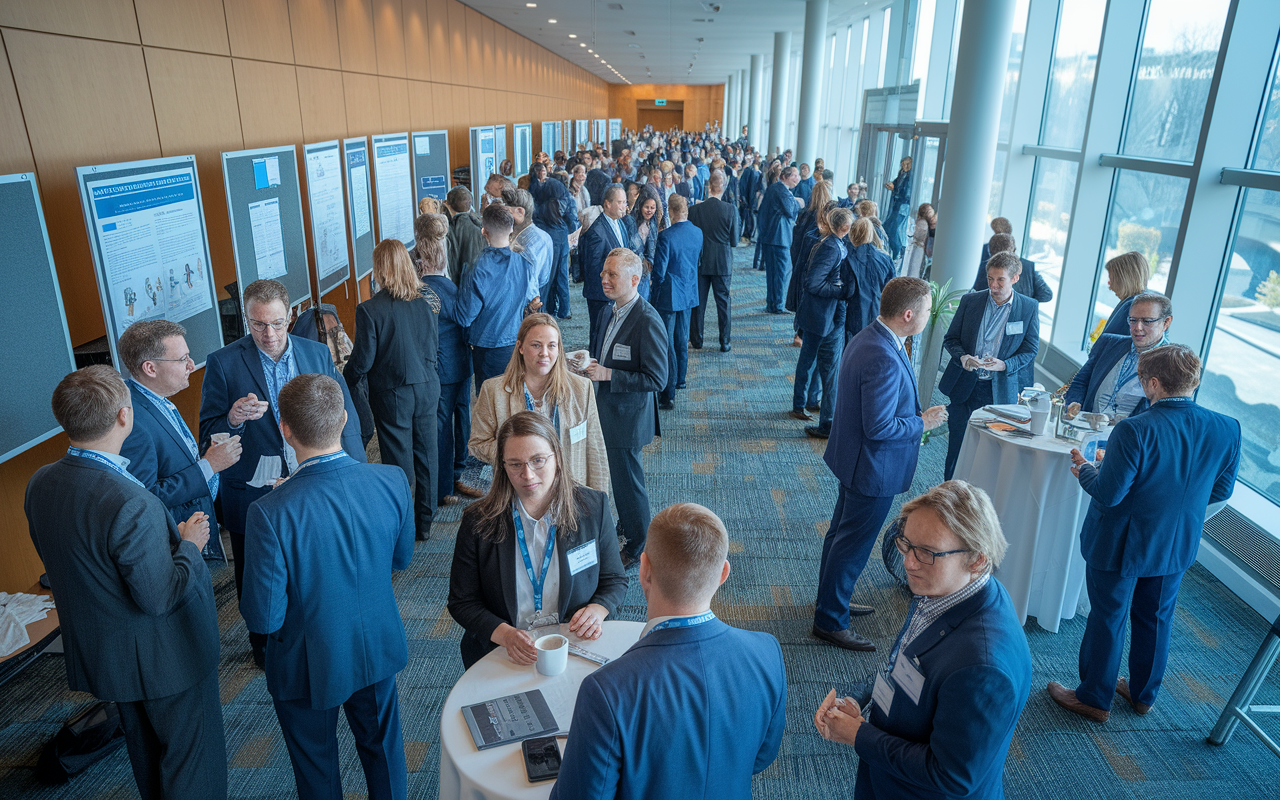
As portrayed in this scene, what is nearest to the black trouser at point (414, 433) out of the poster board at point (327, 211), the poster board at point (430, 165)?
the poster board at point (327, 211)

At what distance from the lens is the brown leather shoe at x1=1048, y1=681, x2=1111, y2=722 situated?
2.83 m

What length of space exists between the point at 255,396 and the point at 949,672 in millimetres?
2366

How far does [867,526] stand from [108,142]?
3.93 meters

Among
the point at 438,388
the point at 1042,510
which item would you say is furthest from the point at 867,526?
the point at 438,388

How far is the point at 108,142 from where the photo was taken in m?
3.62

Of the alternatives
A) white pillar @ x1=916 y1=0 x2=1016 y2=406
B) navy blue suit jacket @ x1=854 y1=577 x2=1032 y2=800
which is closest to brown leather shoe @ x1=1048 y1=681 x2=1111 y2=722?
navy blue suit jacket @ x1=854 y1=577 x2=1032 y2=800

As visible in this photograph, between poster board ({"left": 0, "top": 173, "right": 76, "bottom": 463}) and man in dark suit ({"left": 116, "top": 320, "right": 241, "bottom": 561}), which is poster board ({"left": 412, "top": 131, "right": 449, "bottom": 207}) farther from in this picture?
man in dark suit ({"left": 116, "top": 320, "right": 241, "bottom": 561})

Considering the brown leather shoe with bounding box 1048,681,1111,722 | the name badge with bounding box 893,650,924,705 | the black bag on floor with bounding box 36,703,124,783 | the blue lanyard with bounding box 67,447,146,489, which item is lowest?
the brown leather shoe with bounding box 1048,681,1111,722

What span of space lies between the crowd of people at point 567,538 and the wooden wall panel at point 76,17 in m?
1.60

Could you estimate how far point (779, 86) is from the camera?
17641 mm

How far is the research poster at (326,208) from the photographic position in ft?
17.5

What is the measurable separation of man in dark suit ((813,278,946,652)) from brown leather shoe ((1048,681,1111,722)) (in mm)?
858

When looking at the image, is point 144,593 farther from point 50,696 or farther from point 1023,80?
point 1023,80

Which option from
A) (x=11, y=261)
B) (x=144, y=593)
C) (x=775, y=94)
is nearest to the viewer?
(x=144, y=593)
